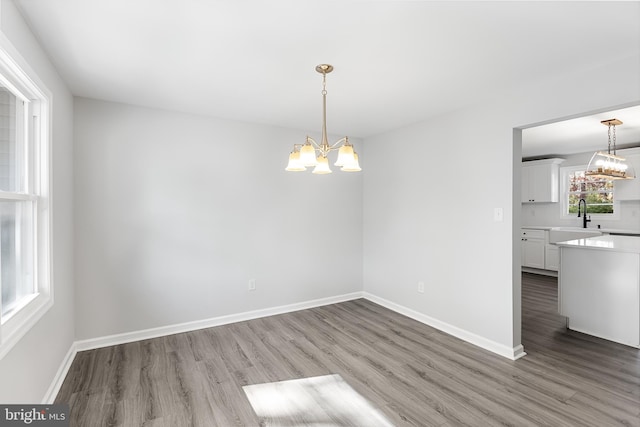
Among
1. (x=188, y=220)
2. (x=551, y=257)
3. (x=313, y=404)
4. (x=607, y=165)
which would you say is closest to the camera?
(x=313, y=404)

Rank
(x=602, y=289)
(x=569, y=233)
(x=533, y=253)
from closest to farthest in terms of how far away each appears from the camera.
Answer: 1. (x=602, y=289)
2. (x=569, y=233)
3. (x=533, y=253)

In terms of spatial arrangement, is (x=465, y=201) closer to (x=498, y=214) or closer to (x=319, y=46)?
(x=498, y=214)

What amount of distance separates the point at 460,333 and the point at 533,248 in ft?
13.9

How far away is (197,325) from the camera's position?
3543mm

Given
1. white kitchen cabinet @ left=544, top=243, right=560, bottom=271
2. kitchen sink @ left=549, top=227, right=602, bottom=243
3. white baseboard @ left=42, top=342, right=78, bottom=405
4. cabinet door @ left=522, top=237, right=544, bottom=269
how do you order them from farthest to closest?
cabinet door @ left=522, top=237, right=544, bottom=269 → white kitchen cabinet @ left=544, top=243, right=560, bottom=271 → kitchen sink @ left=549, top=227, right=602, bottom=243 → white baseboard @ left=42, top=342, right=78, bottom=405

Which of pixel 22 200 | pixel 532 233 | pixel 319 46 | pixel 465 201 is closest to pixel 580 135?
pixel 532 233

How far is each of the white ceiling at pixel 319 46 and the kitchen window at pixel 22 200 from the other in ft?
1.20

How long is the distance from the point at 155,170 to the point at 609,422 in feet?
14.0

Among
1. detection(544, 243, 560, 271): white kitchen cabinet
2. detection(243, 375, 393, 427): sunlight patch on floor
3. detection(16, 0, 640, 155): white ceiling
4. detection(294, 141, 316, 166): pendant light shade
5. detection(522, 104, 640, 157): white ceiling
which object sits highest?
detection(522, 104, 640, 157): white ceiling

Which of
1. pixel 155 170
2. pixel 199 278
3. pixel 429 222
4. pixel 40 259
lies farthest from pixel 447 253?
pixel 40 259

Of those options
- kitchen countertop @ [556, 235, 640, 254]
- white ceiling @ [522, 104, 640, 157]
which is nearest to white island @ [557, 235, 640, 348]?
kitchen countertop @ [556, 235, 640, 254]

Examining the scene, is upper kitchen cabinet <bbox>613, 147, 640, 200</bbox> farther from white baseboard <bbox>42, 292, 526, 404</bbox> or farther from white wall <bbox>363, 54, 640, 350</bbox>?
white baseboard <bbox>42, 292, 526, 404</bbox>

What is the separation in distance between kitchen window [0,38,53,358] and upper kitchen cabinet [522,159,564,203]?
7.77 metres

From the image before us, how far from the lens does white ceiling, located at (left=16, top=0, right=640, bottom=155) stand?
1702mm
